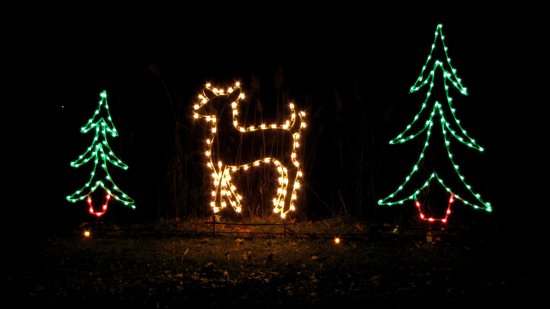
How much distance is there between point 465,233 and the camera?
671 centimetres

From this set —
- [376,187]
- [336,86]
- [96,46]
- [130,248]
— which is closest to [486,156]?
[376,187]

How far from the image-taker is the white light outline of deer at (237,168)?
761 cm

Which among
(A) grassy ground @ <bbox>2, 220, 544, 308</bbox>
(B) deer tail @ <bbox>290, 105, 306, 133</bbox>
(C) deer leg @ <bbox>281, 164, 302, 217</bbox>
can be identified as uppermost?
(B) deer tail @ <bbox>290, 105, 306, 133</bbox>

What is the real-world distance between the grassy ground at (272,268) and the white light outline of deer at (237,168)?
1.53 feet

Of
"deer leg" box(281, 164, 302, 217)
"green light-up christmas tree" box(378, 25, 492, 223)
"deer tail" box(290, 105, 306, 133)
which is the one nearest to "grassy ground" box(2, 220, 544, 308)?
"deer leg" box(281, 164, 302, 217)

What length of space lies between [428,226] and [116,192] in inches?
213

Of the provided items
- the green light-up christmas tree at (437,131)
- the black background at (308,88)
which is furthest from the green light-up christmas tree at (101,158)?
the green light-up christmas tree at (437,131)

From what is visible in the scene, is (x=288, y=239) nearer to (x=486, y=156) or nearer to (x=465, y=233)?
(x=465, y=233)

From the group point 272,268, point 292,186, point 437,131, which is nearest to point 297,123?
point 292,186

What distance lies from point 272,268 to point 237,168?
249 cm

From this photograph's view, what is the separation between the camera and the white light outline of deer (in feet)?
25.0

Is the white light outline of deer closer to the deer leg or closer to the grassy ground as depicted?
the deer leg

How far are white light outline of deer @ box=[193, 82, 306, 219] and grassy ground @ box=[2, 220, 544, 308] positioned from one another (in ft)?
1.53

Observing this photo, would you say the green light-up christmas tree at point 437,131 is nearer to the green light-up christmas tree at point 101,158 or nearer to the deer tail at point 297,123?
the deer tail at point 297,123
